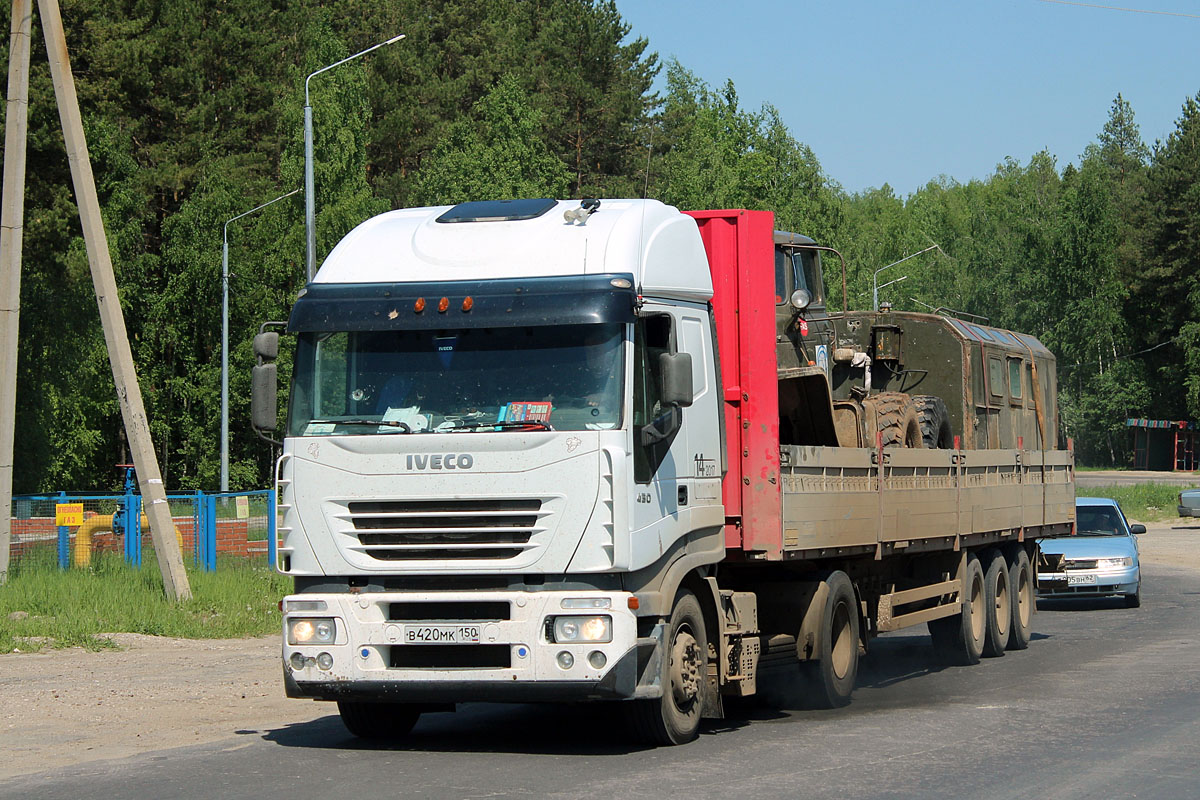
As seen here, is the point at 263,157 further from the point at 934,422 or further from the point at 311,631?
the point at 311,631

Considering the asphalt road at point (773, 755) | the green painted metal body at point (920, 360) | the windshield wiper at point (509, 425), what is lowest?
the asphalt road at point (773, 755)

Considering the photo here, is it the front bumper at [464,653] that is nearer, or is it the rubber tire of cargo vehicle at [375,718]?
the front bumper at [464,653]

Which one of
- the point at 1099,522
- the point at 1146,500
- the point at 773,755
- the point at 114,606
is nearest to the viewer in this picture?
the point at 773,755

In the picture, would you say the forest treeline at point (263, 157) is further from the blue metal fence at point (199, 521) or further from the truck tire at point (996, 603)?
the truck tire at point (996, 603)

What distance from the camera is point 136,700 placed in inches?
509

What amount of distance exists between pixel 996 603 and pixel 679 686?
315 inches

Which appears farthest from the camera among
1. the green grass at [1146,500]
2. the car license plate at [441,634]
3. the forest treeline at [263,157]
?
the green grass at [1146,500]

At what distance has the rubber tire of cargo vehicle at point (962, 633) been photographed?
617 inches

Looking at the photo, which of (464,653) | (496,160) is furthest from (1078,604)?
(496,160)

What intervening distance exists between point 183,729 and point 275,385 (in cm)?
314

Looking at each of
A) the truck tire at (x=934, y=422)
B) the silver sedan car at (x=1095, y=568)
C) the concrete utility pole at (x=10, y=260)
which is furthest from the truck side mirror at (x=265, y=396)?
the silver sedan car at (x=1095, y=568)

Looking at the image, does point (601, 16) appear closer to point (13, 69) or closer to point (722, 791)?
point (13, 69)

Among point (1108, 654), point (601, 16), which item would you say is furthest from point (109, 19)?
point (1108, 654)

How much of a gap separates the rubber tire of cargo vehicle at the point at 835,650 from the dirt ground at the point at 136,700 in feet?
12.7
